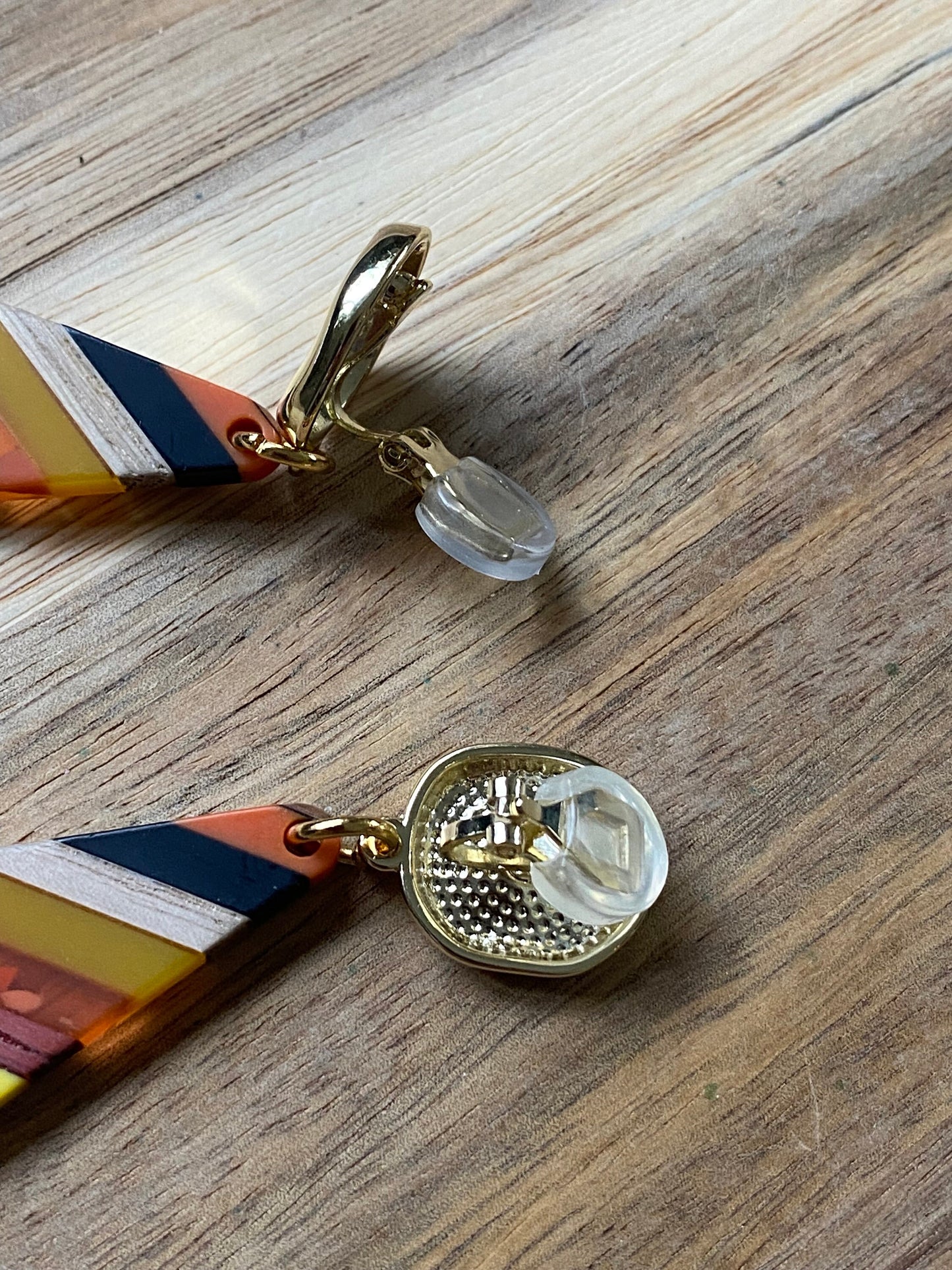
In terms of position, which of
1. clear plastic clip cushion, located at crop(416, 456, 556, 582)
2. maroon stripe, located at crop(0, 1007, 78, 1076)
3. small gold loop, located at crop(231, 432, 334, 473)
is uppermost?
small gold loop, located at crop(231, 432, 334, 473)

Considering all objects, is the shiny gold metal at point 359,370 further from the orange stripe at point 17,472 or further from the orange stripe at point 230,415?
the orange stripe at point 17,472

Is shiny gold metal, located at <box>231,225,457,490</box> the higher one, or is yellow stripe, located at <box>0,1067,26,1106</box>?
shiny gold metal, located at <box>231,225,457,490</box>

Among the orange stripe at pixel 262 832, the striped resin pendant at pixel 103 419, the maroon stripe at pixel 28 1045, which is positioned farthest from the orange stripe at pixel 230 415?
the maroon stripe at pixel 28 1045

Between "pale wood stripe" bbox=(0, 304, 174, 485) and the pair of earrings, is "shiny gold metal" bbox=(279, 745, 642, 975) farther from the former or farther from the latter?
"pale wood stripe" bbox=(0, 304, 174, 485)

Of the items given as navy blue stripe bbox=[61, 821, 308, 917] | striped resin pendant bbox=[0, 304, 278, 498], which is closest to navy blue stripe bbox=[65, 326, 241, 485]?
striped resin pendant bbox=[0, 304, 278, 498]

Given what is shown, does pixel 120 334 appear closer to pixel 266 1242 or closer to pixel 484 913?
pixel 484 913

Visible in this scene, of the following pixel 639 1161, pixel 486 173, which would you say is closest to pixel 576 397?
pixel 486 173

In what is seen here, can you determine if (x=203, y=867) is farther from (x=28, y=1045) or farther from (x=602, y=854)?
(x=602, y=854)
